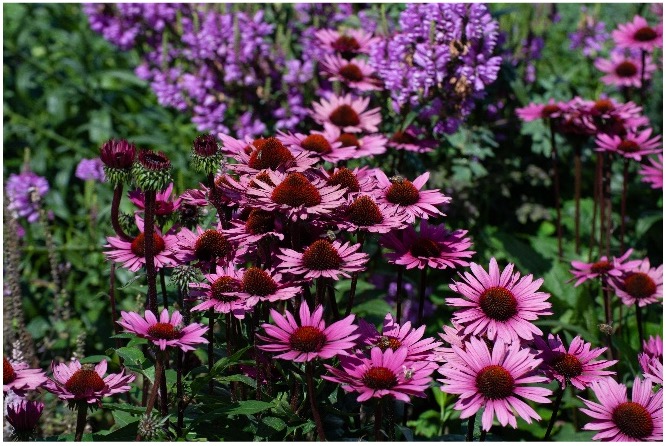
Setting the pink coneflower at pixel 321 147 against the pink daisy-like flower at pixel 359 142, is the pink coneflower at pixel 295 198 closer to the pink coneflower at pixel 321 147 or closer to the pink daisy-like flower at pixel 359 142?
the pink coneflower at pixel 321 147

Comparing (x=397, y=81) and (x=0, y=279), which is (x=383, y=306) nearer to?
(x=397, y=81)

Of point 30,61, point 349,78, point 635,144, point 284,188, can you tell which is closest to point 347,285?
point 349,78

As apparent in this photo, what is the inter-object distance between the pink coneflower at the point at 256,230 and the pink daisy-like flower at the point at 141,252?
218mm

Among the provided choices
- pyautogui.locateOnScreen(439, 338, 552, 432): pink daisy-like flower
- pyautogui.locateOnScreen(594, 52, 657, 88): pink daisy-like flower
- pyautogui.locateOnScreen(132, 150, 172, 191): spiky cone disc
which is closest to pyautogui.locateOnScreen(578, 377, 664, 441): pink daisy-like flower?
pyautogui.locateOnScreen(439, 338, 552, 432): pink daisy-like flower

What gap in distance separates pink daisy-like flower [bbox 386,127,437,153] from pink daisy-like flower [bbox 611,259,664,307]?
0.77m

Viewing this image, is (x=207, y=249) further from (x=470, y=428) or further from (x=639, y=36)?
(x=639, y=36)

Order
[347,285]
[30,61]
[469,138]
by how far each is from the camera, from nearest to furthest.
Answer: [347,285]
[469,138]
[30,61]

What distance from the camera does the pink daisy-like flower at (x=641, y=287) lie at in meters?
2.51

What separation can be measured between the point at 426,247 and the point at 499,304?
24cm

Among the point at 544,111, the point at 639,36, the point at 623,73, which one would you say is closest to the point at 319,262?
the point at 544,111

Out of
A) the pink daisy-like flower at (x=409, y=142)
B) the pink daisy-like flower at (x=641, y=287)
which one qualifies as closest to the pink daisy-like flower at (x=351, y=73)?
the pink daisy-like flower at (x=409, y=142)

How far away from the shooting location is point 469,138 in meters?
3.51

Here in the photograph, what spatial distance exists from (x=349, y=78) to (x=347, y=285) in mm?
777

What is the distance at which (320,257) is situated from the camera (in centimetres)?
172
